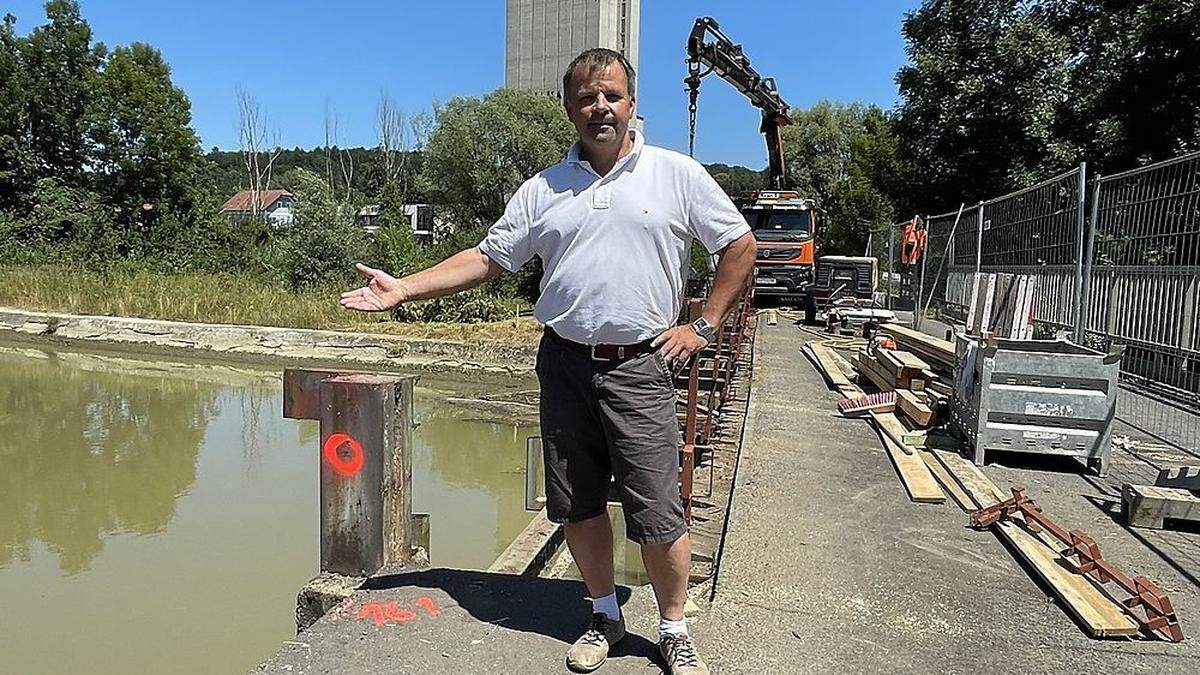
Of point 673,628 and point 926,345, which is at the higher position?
point 926,345

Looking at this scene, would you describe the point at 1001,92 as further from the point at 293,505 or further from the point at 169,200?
the point at 169,200

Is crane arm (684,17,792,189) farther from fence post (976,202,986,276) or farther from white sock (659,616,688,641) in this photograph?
white sock (659,616,688,641)

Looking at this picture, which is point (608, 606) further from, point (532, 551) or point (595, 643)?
point (532, 551)

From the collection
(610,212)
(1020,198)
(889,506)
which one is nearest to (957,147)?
(1020,198)

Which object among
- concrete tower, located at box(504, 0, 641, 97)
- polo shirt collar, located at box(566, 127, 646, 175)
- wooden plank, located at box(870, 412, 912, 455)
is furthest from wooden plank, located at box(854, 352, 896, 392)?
concrete tower, located at box(504, 0, 641, 97)

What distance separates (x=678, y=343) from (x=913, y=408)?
5.06 meters

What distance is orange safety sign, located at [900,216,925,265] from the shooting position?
14.2 metres

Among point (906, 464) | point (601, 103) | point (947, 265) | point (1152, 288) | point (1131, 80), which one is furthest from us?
point (1131, 80)

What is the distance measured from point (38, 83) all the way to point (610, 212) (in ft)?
105

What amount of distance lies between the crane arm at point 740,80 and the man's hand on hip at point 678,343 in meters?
12.5

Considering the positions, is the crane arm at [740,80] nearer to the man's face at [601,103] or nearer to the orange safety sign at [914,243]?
the orange safety sign at [914,243]

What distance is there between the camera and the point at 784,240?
19.4 m

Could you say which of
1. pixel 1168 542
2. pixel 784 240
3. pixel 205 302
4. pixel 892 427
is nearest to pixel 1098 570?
pixel 1168 542

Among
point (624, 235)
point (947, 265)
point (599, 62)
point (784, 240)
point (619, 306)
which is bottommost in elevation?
point (619, 306)
